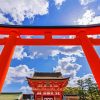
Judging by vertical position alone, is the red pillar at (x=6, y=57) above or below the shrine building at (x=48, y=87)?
below

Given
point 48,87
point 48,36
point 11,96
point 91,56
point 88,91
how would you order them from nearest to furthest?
point 91,56 → point 48,36 → point 48,87 → point 11,96 → point 88,91

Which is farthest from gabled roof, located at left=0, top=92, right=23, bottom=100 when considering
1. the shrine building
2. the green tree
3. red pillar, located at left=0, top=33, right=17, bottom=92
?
red pillar, located at left=0, top=33, right=17, bottom=92

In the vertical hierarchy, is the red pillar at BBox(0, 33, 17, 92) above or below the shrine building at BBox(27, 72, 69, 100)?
below

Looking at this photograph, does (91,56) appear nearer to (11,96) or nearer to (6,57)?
(6,57)

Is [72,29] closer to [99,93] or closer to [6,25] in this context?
[6,25]

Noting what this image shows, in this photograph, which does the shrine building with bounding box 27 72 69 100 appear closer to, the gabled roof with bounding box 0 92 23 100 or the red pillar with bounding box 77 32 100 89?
the gabled roof with bounding box 0 92 23 100

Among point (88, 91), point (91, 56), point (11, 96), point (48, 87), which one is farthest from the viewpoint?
point (88, 91)

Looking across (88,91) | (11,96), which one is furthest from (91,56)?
(88,91)

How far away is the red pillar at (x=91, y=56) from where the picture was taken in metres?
4.10

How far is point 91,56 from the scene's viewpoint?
14.7ft

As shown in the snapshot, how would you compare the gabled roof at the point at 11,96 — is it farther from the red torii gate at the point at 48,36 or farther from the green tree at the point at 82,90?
the red torii gate at the point at 48,36

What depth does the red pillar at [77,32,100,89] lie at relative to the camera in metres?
4.10

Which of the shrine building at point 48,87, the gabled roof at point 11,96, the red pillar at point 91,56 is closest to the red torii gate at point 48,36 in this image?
the red pillar at point 91,56

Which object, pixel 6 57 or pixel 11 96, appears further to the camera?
pixel 11 96
